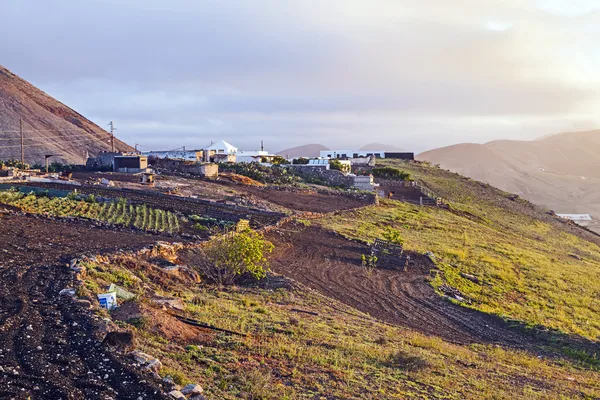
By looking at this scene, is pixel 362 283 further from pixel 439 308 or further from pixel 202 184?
pixel 202 184

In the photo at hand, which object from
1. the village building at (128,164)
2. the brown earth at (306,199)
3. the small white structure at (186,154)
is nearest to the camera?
the brown earth at (306,199)

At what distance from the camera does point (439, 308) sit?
18.5 m

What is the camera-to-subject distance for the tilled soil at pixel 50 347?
715 cm

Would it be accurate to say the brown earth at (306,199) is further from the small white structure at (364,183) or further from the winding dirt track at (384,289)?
the winding dirt track at (384,289)

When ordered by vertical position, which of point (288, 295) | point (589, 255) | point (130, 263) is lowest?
point (589, 255)

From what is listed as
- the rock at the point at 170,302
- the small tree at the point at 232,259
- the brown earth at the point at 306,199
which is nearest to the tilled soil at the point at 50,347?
the rock at the point at 170,302

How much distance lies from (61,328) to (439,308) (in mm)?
12846

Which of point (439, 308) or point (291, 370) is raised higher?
point (291, 370)

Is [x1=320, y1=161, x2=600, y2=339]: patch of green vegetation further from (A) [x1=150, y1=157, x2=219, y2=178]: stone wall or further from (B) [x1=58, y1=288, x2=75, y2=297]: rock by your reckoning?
(A) [x1=150, y1=157, x2=219, y2=178]: stone wall

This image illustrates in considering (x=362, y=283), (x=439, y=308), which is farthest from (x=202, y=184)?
(x=439, y=308)

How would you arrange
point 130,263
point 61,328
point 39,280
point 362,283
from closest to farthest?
point 61,328
point 39,280
point 130,263
point 362,283

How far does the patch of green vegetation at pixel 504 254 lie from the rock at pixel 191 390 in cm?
1394

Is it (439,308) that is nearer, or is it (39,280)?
(39,280)

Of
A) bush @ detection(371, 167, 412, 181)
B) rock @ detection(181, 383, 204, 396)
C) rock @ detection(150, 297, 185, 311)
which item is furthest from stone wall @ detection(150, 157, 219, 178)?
rock @ detection(181, 383, 204, 396)
